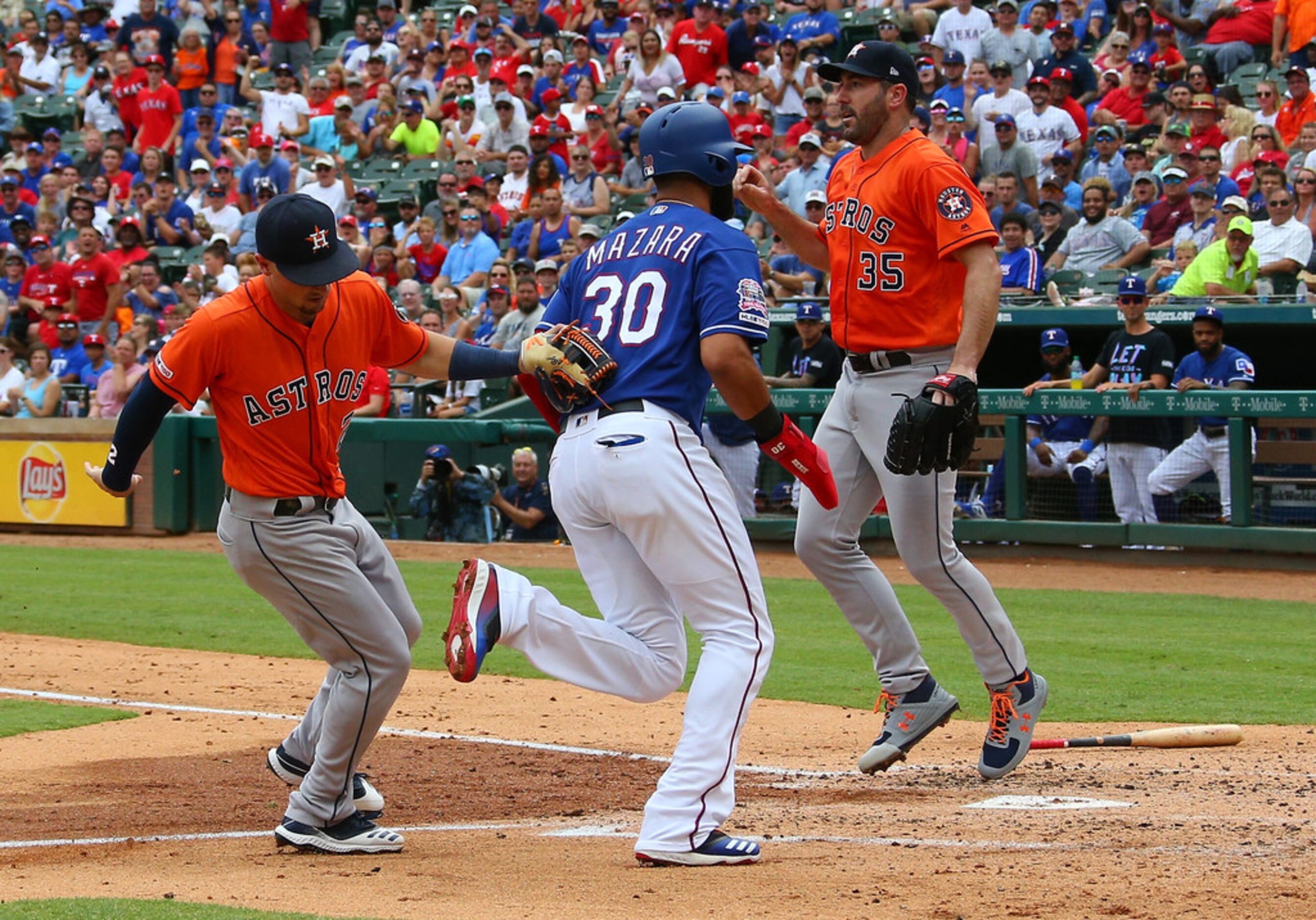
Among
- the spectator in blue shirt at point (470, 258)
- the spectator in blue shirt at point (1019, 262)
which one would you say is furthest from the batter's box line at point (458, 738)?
the spectator in blue shirt at point (470, 258)

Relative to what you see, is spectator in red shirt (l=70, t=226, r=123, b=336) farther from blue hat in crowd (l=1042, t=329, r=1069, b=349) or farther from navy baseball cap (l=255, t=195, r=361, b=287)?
navy baseball cap (l=255, t=195, r=361, b=287)

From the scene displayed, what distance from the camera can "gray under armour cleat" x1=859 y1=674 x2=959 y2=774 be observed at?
5430 millimetres

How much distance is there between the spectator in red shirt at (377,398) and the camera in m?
14.4

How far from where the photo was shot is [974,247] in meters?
5.08

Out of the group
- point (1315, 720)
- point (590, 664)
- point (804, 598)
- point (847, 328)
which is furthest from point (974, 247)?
point (804, 598)

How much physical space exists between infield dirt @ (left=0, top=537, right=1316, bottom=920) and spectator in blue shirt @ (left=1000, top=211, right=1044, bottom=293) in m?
6.21

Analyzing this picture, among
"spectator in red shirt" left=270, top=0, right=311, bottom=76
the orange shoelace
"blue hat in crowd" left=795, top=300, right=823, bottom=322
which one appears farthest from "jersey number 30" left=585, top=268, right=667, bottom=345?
"spectator in red shirt" left=270, top=0, right=311, bottom=76

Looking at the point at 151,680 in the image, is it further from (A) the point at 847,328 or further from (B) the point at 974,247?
(B) the point at 974,247

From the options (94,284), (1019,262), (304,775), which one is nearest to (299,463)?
(304,775)

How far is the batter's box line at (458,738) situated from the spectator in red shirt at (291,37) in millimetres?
15413

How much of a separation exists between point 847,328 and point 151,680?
437 centimetres

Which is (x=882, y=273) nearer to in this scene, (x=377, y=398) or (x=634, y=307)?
(x=634, y=307)

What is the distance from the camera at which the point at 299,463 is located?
466 cm

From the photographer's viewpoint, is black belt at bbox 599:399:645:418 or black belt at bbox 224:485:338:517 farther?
black belt at bbox 224:485:338:517
